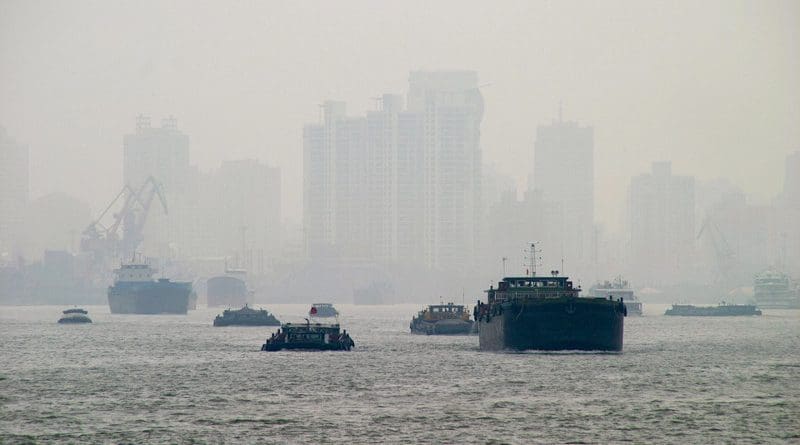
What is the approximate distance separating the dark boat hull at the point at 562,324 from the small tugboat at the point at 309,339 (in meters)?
17.6

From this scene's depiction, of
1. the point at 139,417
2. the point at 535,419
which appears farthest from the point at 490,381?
the point at 139,417

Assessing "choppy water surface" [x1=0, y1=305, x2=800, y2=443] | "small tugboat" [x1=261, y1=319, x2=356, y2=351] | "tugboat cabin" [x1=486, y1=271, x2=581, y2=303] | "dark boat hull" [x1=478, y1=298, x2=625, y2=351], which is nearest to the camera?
"choppy water surface" [x1=0, y1=305, x2=800, y2=443]

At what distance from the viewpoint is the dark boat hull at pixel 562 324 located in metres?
134

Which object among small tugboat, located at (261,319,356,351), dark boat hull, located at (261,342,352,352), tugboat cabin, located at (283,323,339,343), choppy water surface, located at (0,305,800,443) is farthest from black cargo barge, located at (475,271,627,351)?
tugboat cabin, located at (283,323,339,343)

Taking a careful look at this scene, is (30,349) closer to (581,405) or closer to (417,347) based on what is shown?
(417,347)

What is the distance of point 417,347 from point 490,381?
5293 cm

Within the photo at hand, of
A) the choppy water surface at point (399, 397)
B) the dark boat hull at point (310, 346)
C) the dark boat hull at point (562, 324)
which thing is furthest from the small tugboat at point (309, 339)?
the dark boat hull at point (562, 324)

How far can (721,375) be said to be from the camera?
121 m

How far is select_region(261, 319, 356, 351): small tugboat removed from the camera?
148 m

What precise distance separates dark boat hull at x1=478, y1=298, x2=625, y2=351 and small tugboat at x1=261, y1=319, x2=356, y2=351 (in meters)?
17.6

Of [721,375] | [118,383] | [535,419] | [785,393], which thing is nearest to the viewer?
[535,419]

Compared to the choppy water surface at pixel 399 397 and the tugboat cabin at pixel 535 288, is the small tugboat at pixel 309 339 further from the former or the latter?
the tugboat cabin at pixel 535 288

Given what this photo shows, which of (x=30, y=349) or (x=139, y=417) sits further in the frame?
(x=30, y=349)

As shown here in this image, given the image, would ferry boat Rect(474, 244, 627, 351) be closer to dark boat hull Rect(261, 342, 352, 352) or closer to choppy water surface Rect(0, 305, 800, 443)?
choppy water surface Rect(0, 305, 800, 443)
